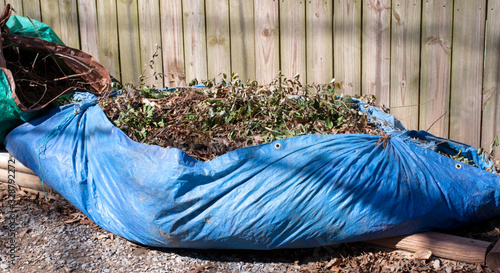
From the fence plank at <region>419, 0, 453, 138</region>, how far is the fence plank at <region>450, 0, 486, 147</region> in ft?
0.12

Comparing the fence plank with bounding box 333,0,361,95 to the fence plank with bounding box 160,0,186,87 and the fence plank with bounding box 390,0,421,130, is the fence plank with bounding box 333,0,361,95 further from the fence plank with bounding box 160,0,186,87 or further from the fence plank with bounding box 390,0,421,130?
the fence plank with bounding box 160,0,186,87

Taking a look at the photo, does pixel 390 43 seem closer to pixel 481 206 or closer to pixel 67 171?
pixel 481 206

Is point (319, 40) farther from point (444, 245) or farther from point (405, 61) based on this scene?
point (444, 245)

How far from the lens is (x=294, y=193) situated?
7.22 feet

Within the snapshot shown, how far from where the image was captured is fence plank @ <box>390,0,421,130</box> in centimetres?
303

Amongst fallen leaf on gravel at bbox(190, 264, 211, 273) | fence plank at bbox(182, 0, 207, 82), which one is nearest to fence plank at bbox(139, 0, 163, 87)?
fence plank at bbox(182, 0, 207, 82)

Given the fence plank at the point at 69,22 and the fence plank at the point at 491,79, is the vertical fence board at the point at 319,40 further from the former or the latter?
the fence plank at the point at 69,22

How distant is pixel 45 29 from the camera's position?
3.53 metres

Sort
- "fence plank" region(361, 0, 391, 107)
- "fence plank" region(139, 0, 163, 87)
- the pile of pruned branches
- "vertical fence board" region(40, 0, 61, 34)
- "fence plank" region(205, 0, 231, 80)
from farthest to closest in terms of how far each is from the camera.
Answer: "vertical fence board" region(40, 0, 61, 34) → "fence plank" region(139, 0, 163, 87) → "fence plank" region(205, 0, 231, 80) → "fence plank" region(361, 0, 391, 107) → the pile of pruned branches

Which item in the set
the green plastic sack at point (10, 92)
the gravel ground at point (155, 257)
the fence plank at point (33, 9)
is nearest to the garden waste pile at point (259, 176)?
the gravel ground at point (155, 257)

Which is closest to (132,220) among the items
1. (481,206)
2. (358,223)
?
(358,223)

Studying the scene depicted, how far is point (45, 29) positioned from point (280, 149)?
2.31 metres

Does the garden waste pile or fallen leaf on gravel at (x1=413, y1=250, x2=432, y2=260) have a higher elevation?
the garden waste pile

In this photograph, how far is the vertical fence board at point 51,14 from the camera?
3783mm
